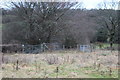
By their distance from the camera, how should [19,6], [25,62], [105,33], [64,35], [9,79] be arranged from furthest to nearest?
1. [105,33]
2. [64,35]
3. [19,6]
4. [25,62]
5. [9,79]

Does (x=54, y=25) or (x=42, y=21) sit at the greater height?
(x=42, y=21)

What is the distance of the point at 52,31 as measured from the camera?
25.6 feet

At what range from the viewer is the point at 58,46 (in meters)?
7.14

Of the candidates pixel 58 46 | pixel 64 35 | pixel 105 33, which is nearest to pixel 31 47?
pixel 58 46

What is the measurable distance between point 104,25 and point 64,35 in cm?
282

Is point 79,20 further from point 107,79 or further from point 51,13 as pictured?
point 107,79

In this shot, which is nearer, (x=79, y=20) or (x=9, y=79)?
(x=9, y=79)

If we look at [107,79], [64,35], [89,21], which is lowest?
[107,79]

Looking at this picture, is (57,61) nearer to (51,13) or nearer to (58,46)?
(58,46)

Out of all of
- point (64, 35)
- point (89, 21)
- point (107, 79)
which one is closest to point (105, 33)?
point (89, 21)

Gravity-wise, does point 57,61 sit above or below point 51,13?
below

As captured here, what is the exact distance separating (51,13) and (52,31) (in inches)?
28.8

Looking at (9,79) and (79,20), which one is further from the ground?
(79,20)

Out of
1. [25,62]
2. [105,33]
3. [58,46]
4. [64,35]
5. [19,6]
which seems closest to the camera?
[25,62]
